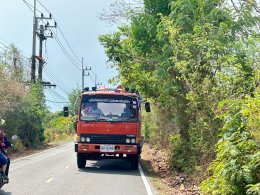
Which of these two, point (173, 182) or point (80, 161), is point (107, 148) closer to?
point (80, 161)

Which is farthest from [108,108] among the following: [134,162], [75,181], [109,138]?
[75,181]

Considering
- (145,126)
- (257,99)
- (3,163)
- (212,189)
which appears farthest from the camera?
(145,126)

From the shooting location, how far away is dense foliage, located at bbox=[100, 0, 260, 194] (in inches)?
327

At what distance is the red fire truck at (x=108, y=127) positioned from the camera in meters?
15.1

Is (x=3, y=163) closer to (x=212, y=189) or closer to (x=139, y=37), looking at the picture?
(x=212, y=189)

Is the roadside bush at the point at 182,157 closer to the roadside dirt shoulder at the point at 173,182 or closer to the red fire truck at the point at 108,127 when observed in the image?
the roadside dirt shoulder at the point at 173,182

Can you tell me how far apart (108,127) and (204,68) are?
14.3 feet

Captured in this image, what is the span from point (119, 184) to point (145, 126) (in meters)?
24.1

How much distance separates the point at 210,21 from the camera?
1275 cm

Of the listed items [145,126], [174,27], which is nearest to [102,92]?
[174,27]

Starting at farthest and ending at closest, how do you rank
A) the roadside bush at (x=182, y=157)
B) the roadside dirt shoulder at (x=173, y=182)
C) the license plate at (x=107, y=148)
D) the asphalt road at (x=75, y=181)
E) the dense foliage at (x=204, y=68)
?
1. the license plate at (x=107, y=148)
2. the roadside bush at (x=182, y=157)
3. the roadside dirt shoulder at (x=173, y=182)
4. the asphalt road at (x=75, y=181)
5. the dense foliage at (x=204, y=68)

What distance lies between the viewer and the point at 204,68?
12320mm

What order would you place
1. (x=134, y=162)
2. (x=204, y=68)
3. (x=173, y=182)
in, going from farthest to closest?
(x=134, y=162), (x=173, y=182), (x=204, y=68)

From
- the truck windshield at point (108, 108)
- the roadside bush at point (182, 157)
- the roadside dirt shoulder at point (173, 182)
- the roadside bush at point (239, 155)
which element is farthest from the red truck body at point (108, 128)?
the roadside bush at point (239, 155)
